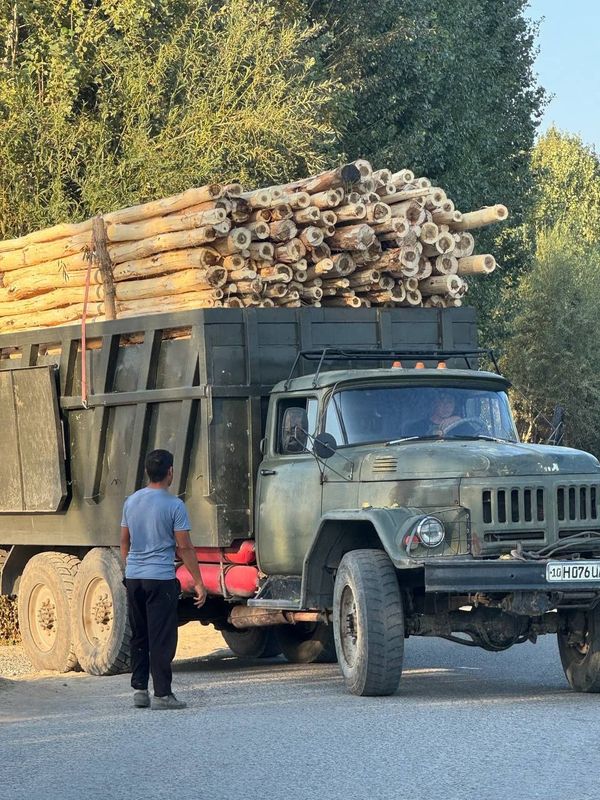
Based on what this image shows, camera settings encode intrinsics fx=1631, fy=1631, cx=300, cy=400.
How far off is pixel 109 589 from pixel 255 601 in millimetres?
1873

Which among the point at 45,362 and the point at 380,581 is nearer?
the point at 380,581

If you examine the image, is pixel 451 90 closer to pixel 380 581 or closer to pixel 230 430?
Result: pixel 230 430

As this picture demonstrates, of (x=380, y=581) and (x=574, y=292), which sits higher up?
(x=574, y=292)

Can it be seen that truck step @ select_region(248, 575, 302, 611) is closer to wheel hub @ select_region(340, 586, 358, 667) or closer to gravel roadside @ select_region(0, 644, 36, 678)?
wheel hub @ select_region(340, 586, 358, 667)

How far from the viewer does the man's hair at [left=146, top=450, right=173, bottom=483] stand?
10883 millimetres

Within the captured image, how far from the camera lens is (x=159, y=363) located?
1324 centimetres

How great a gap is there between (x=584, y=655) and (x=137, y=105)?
11.7 meters

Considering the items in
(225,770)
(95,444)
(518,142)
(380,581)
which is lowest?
(225,770)

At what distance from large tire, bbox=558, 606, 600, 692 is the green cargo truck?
0.02m

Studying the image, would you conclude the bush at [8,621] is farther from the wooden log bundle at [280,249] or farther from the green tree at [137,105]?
the green tree at [137,105]

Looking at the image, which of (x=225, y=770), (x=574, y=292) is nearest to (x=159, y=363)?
(x=225, y=770)

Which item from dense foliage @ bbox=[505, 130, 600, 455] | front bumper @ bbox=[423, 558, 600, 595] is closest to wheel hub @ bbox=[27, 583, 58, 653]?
front bumper @ bbox=[423, 558, 600, 595]

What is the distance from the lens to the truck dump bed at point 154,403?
41.4 ft

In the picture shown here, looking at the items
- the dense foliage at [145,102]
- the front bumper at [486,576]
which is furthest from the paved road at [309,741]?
the dense foliage at [145,102]
